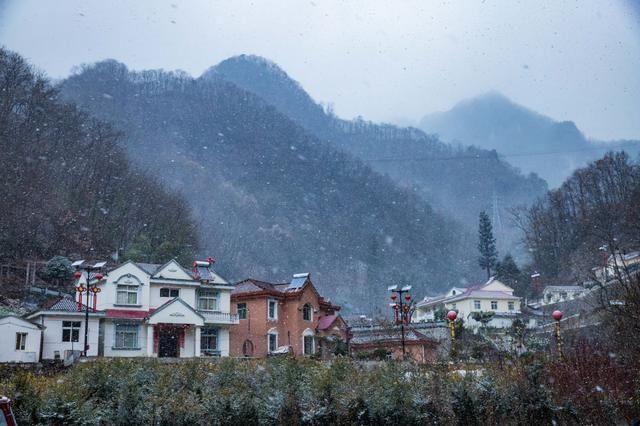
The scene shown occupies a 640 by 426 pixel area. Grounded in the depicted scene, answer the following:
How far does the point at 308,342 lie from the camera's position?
3656 cm

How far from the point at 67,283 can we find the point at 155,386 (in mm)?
29688

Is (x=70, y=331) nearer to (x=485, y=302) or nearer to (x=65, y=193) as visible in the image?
(x=65, y=193)

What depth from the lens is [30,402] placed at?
1140cm

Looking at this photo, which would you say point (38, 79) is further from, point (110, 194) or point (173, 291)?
point (173, 291)

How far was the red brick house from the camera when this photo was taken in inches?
1399

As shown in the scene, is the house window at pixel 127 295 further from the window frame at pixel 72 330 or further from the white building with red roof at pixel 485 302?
the white building with red roof at pixel 485 302

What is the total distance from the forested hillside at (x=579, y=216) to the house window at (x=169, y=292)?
30.0 meters

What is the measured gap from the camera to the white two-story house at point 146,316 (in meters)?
29.2

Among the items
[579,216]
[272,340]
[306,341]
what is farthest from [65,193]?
[579,216]

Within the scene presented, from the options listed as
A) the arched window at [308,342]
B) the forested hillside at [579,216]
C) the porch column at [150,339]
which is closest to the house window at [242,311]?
the arched window at [308,342]

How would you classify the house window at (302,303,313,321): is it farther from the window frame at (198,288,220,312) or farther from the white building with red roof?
the white building with red roof

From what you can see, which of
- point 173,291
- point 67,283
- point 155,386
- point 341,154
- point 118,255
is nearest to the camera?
point 155,386

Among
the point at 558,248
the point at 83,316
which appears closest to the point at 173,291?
the point at 83,316

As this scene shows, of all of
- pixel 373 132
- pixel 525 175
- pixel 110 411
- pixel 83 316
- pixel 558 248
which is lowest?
pixel 110 411
